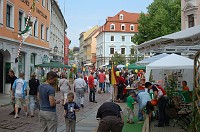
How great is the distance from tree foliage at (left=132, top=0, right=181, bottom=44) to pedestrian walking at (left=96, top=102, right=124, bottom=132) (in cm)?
3551

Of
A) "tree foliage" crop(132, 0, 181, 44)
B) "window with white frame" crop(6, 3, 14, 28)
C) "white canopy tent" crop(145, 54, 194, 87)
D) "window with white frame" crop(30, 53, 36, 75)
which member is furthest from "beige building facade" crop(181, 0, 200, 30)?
"white canopy tent" crop(145, 54, 194, 87)

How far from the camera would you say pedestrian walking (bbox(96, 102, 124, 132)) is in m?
5.86

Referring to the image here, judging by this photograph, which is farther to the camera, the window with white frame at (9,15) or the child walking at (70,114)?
the window with white frame at (9,15)

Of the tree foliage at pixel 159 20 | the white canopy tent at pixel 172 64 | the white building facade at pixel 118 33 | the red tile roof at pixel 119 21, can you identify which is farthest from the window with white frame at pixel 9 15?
the red tile roof at pixel 119 21

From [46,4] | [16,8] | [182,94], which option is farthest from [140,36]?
[182,94]

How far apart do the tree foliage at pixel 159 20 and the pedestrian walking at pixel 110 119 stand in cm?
3551

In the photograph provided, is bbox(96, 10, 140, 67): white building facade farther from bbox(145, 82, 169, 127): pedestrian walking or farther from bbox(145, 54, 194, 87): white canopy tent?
bbox(145, 82, 169, 127): pedestrian walking

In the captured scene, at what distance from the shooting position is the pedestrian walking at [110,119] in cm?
586

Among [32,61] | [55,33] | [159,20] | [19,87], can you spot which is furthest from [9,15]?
[159,20]

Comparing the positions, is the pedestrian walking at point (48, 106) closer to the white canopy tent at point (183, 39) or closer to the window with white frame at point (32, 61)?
the white canopy tent at point (183, 39)

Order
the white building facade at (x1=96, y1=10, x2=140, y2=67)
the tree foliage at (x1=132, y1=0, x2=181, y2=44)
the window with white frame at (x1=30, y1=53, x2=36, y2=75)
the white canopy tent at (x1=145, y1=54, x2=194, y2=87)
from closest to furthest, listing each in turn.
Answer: the white canopy tent at (x1=145, y1=54, x2=194, y2=87) < the window with white frame at (x1=30, y1=53, x2=36, y2=75) < the tree foliage at (x1=132, y1=0, x2=181, y2=44) < the white building facade at (x1=96, y1=10, x2=140, y2=67)

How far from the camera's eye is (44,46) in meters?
31.9

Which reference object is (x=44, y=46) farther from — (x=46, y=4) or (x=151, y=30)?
(x=151, y=30)

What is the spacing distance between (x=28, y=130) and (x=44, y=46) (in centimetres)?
2293
